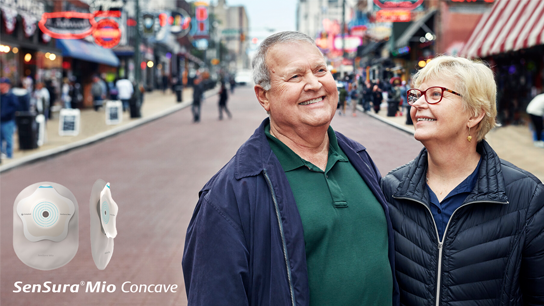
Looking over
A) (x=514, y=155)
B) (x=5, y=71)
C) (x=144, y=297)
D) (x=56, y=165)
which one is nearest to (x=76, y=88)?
(x=5, y=71)

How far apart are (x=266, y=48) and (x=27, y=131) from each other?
12819 millimetres

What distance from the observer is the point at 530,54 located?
10773mm

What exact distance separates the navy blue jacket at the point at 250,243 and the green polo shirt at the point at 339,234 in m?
0.08

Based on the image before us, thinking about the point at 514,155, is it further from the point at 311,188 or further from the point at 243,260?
Answer: the point at 243,260

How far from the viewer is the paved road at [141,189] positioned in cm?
449

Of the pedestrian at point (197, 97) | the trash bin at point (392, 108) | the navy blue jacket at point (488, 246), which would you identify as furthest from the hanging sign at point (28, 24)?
the navy blue jacket at point (488, 246)

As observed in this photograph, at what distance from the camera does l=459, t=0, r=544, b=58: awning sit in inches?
197

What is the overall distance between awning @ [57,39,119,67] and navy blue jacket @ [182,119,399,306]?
2587 cm

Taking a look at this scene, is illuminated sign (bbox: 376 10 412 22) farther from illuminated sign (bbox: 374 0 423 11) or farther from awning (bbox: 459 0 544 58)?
awning (bbox: 459 0 544 58)

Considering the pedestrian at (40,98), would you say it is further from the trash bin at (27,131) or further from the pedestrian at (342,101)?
the pedestrian at (342,101)

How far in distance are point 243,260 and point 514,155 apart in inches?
84.7

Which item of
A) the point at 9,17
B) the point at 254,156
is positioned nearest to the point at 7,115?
the point at 9,17

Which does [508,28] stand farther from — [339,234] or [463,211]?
[339,234]

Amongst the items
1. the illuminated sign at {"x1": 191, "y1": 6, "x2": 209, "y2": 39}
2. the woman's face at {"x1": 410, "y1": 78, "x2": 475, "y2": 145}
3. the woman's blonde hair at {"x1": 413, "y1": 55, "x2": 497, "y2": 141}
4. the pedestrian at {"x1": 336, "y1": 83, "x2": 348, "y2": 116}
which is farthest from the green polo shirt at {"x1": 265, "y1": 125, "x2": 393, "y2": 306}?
the illuminated sign at {"x1": 191, "y1": 6, "x2": 209, "y2": 39}
